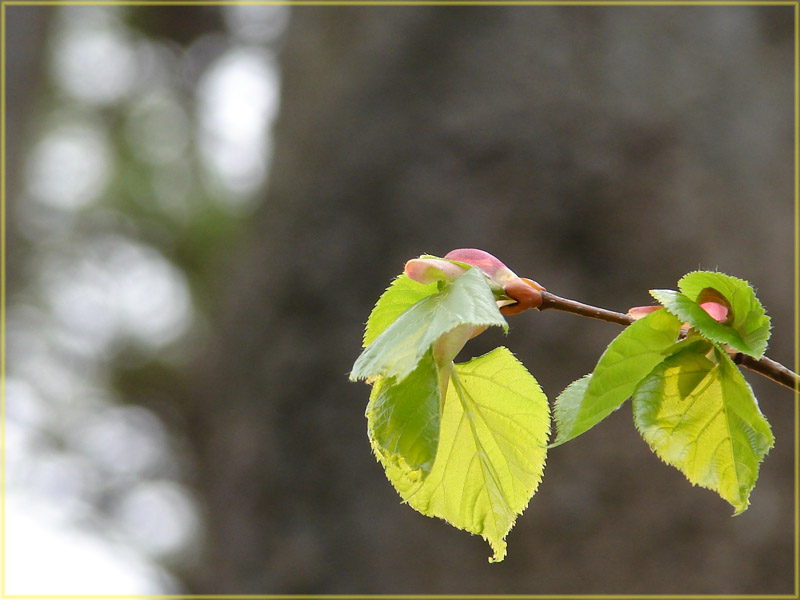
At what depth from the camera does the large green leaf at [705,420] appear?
345mm

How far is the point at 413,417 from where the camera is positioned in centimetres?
31

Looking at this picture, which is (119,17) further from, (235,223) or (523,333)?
(523,333)

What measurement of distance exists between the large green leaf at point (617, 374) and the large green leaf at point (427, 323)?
0.05 m

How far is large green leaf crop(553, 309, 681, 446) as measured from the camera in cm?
31

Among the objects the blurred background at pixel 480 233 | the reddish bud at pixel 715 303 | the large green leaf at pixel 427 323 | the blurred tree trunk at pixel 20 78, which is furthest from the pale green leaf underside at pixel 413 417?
the blurred tree trunk at pixel 20 78

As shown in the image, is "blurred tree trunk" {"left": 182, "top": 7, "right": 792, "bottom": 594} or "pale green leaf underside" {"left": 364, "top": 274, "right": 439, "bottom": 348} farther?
"blurred tree trunk" {"left": 182, "top": 7, "right": 792, "bottom": 594}

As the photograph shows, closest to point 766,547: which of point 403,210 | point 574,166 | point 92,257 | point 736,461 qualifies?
point 574,166

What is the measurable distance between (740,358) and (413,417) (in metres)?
0.16

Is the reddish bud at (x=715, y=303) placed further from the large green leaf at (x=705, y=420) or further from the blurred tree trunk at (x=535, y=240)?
the blurred tree trunk at (x=535, y=240)

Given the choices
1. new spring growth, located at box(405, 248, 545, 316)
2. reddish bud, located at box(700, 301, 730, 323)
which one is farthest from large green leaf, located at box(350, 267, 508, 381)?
reddish bud, located at box(700, 301, 730, 323)

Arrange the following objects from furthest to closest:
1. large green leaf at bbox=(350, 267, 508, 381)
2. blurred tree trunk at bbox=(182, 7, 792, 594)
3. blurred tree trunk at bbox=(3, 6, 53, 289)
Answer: blurred tree trunk at bbox=(3, 6, 53, 289) → blurred tree trunk at bbox=(182, 7, 792, 594) → large green leaf at bbox=(350, 267, 508, 381)

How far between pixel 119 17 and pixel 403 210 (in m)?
1.78

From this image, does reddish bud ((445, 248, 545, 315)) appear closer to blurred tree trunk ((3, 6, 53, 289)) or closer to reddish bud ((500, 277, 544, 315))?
reddish bud ((500, 277, 544, 315))

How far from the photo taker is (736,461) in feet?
1.16
